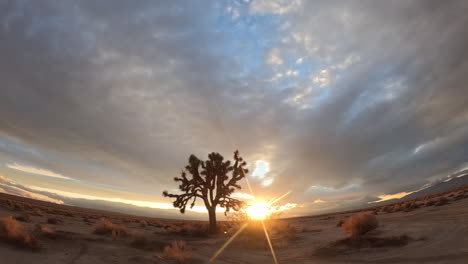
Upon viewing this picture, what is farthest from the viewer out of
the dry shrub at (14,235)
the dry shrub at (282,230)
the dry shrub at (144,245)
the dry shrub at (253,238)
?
the dry shrub at (282,230)

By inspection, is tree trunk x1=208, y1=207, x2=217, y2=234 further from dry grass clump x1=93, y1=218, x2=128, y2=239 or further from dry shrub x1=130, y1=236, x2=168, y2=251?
dry shrub x1=130, y1=236, x2=168, y2=251

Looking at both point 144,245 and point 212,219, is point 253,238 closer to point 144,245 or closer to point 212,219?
point 212,219

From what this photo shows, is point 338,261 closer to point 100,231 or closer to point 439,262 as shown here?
point 439,262

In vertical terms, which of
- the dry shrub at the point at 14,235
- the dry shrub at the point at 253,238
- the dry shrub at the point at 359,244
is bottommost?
the dry shrub at the point at 253,238

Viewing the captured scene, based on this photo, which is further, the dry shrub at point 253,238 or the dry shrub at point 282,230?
the dry shrub at point 282,230

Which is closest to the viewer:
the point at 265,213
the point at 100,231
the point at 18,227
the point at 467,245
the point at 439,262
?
the point at 439,262

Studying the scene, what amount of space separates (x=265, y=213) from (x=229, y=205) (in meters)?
3.87

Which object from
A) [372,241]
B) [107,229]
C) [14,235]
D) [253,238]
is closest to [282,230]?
[253,238]

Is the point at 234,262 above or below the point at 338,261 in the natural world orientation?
below

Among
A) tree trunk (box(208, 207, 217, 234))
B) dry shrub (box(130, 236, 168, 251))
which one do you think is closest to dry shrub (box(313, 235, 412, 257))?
dry shrub (box(130, 236, 168, 251))

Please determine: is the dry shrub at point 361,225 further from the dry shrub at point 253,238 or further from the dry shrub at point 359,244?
the dry shrub at point 253,238

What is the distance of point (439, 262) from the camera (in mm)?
6348

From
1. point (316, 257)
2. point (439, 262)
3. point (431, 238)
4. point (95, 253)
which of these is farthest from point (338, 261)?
point (95, 253)

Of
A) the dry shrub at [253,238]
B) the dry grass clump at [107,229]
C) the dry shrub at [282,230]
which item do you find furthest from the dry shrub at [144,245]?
the dry shrub at [282,230]
